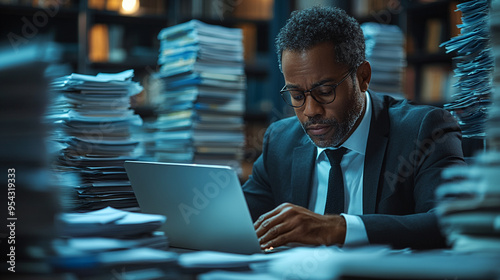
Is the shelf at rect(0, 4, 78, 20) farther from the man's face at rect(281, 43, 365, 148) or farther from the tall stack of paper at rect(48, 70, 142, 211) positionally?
the man's face at rect(281, 43, 365, 148)

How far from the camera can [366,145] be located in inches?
64.9

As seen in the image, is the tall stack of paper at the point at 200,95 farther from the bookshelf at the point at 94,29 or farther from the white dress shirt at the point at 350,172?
the bookshelf at the point at 94,29

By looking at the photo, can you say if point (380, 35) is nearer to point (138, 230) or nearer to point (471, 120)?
point (471, 120)

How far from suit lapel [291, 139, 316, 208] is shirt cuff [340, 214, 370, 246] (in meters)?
0.49

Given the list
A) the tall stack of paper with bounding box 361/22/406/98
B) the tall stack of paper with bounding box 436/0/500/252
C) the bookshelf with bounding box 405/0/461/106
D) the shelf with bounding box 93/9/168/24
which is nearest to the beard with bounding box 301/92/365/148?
the tall stack of paper with bounding box 436/0/500/252

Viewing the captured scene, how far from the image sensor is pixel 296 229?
3.86 ft

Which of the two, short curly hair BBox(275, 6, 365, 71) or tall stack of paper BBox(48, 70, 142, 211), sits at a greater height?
short curly hair BBox(275, 6, 365, 71)

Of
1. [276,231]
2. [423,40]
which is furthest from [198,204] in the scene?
[423,40]

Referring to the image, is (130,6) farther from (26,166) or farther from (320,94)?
(26,166)

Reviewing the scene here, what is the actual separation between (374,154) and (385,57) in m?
1.62

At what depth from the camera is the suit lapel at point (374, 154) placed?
1.55m

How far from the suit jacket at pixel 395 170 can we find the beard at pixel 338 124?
0.07 metres

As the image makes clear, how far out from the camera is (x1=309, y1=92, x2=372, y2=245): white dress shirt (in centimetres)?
165

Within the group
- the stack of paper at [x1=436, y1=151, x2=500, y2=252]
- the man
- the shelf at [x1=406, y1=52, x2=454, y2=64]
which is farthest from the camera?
the shelf at [x1=406, y1=52, x2=454, y2=64]
